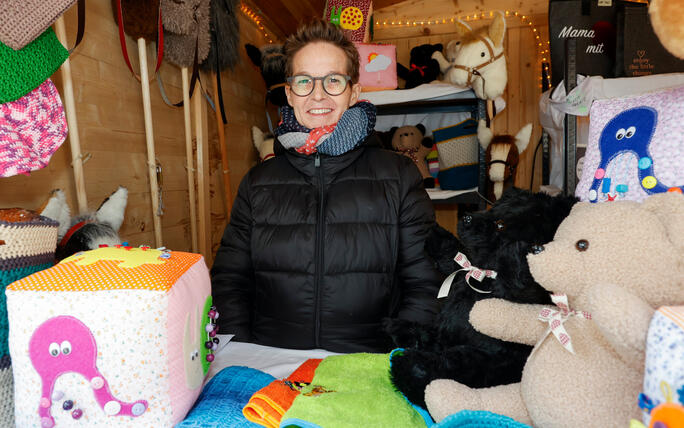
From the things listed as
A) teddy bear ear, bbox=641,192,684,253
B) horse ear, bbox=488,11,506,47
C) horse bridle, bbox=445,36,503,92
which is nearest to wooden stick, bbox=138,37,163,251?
teddy bear ear, bbox=641,192,684,253

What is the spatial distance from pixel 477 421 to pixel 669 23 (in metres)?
0.46

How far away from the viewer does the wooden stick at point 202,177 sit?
1.71 m

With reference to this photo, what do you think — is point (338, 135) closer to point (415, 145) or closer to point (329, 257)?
point (329, 257)

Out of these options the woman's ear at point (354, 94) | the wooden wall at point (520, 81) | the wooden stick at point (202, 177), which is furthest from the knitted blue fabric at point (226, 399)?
the wooden wall at point (520, 81)

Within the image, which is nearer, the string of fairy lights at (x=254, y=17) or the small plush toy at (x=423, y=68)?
the string of fairy lights at (x=254, y=17)

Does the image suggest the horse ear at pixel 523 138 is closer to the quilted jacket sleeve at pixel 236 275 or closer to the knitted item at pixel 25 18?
the quilted jacket sleeve at pixel 236 275

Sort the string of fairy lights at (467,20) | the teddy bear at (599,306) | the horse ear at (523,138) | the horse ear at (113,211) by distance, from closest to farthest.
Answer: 1. the teddy bear at (599,306)
2. the horse ear at (113,211)
3. the horse ear at (523,138)
4. the string of fairy lights at (467,20)

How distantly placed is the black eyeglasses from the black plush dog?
2.16 ft

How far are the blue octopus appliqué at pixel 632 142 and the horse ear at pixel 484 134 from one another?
1637 mm

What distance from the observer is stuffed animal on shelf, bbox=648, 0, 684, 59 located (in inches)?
16.5

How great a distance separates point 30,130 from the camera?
71 centimetres

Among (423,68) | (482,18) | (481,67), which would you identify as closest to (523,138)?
(481,67)

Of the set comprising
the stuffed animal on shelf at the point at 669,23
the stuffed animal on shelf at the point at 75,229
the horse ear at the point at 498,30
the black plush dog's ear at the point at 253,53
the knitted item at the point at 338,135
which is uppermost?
the horse ear at the point at 498,30

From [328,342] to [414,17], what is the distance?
2.71 meters
